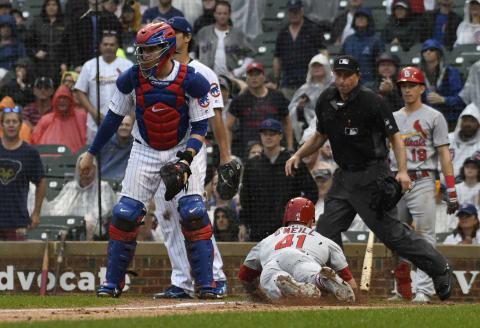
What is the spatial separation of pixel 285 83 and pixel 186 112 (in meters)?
5.18

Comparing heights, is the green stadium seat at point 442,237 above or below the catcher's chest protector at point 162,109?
below

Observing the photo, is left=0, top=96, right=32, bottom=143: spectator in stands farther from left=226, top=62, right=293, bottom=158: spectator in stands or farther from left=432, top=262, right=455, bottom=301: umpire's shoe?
left=432, top=262, right=455, bottom=301: umpire's shoe

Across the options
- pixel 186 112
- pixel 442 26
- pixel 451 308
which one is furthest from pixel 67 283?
pixel 442 26

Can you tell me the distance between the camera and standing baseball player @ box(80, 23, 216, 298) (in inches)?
336

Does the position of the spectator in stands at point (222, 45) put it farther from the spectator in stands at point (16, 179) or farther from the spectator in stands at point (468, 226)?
the spectator in stands at point (468, 226)

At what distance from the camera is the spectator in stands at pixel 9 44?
1536 cm

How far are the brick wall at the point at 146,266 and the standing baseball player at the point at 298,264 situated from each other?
2.28 m

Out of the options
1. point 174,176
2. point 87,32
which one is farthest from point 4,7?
point 174,176

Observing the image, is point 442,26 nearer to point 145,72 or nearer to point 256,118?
point 256,118

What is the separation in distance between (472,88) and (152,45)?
5579mm

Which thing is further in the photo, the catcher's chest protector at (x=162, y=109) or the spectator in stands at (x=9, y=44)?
the spectator in stands at (x=9, y=44)

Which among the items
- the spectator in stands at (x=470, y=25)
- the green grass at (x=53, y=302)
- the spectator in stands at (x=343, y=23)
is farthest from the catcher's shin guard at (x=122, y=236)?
the spectator in stands at (x=343, y=23)

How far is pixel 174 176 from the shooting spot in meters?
8.24

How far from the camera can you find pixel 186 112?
8734 millimetres
